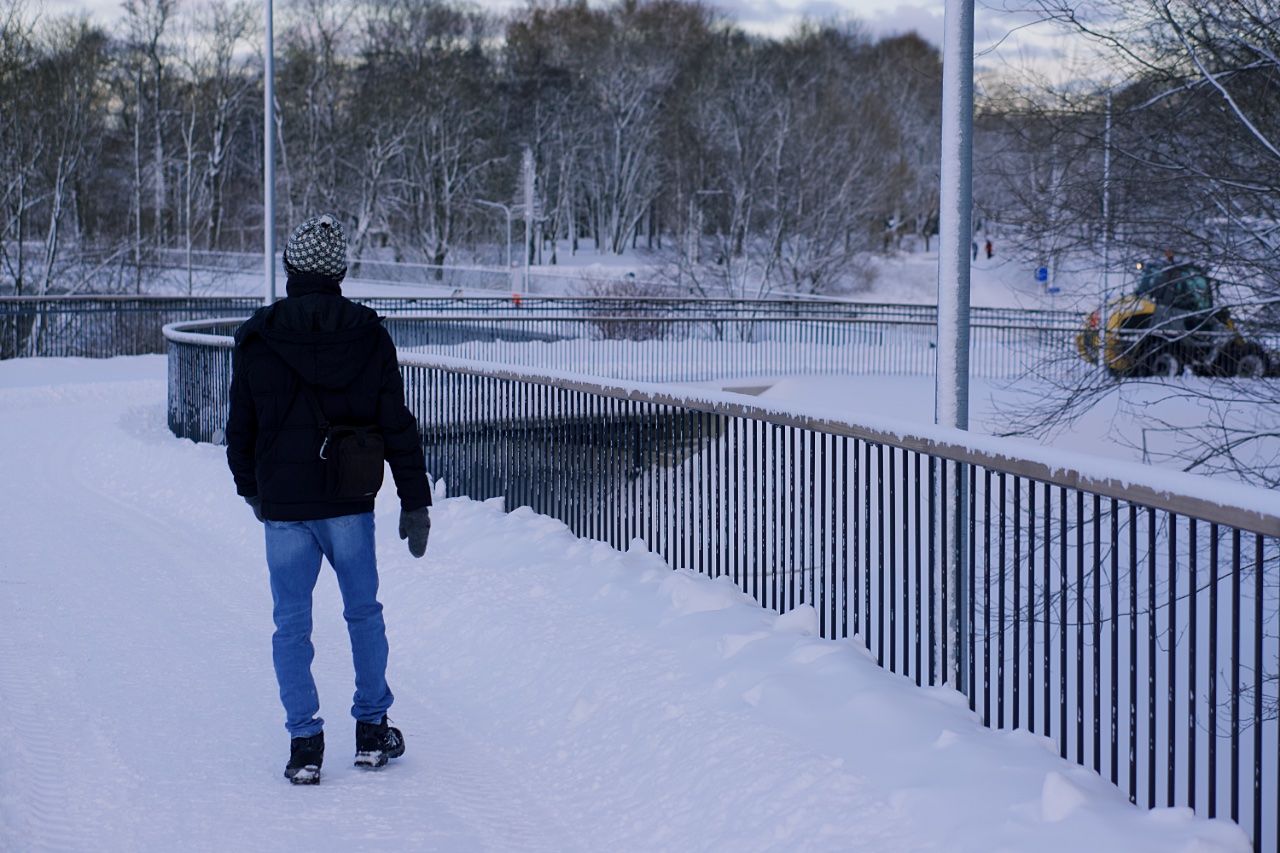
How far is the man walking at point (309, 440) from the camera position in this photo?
488 cm

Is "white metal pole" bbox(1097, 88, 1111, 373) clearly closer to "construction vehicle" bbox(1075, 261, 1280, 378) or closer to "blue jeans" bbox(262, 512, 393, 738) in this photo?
"construction vehicle" bbox(1075, 261, 1280, 378)

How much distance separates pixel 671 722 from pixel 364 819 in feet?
3.89

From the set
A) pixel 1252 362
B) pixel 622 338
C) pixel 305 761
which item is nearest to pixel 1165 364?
pixel 1252 362

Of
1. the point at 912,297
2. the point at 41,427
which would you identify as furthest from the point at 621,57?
the point at 41,427

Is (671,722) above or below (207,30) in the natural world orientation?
below

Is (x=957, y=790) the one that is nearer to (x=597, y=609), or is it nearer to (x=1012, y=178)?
(x=597, y=609)

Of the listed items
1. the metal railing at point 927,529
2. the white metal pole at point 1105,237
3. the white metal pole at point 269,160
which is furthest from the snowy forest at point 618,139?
the white metal pole at point 269,160

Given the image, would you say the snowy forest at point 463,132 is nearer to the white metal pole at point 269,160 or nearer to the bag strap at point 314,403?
the white metal pole at point 269,160

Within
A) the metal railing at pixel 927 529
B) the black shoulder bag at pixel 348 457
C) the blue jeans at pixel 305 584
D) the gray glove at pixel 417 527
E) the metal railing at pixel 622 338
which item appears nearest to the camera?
the metal railing at pixel 927 529

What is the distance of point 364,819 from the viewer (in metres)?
4.66

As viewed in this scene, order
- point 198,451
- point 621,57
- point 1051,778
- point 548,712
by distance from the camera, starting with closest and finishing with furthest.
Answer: point 1051,778, point 548,712, point 198,451, point 621,57

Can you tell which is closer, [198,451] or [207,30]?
[198,451]

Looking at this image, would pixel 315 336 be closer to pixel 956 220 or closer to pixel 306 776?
pixel 306 776

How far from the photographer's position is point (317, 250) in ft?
→ 16.2
